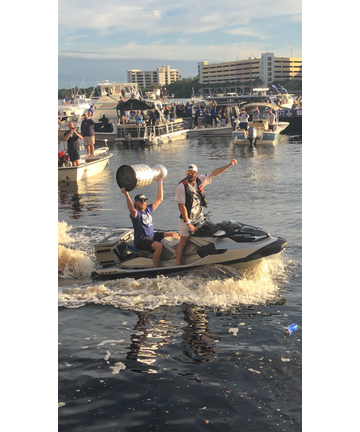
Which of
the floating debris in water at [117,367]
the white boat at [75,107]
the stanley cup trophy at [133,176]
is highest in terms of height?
the white boat at [75,107]

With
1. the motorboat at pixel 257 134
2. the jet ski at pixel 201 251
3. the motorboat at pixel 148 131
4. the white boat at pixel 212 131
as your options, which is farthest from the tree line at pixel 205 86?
the jet ski at pixel 201 251

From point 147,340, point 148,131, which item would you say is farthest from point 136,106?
point 147,340

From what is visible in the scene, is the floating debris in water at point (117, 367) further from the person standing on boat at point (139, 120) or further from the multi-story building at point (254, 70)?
the multi-story building at point (254, 70)

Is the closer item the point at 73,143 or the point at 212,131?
the point at 73,143

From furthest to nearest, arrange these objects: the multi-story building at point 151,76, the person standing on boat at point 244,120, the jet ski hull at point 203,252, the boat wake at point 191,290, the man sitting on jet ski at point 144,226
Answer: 1. the multi-story building at point 151,76
2. the person standing on boat at point 244,120
3. the man sitting on jet ski at point 144,226
4. the jet ski hull at point 203,252
5. the boat wake at point 191,290

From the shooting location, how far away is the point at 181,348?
629 cm

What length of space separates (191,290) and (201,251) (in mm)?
645

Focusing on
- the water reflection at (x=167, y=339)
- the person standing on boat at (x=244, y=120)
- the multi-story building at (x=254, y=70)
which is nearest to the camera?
the water reflection at (x=167, y=339)

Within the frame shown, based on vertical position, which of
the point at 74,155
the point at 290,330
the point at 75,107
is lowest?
the point at 290,330

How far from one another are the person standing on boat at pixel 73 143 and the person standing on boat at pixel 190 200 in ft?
36.1

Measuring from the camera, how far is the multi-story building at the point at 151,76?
196 feet

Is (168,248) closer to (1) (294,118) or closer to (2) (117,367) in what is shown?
(2) (117,367)
